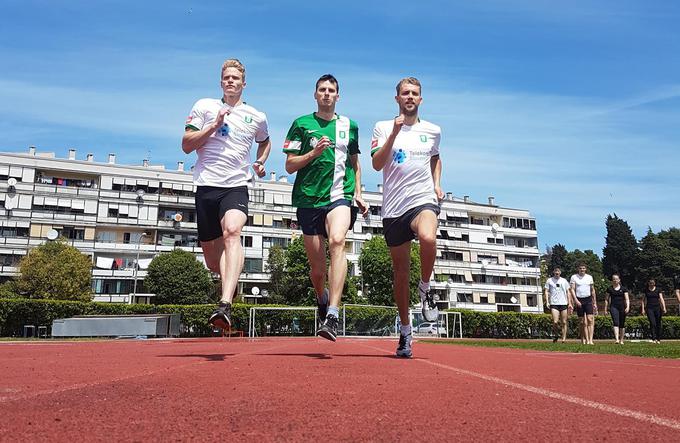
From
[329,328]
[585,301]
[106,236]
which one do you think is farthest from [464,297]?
[329,328]

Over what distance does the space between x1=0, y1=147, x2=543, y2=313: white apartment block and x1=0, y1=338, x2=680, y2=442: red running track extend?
5908cm

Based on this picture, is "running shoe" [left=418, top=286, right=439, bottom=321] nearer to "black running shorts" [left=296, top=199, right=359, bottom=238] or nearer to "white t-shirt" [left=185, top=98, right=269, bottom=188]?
"black running shorts" [left=296, top=199, right=359, bottom=238]

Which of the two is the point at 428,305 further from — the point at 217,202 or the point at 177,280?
the point at 177,280

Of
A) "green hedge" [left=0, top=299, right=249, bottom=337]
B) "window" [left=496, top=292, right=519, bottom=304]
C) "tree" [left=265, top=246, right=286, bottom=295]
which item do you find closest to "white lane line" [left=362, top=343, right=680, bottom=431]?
"green hedge" [left=0, top=299, right=249, bottom=337]

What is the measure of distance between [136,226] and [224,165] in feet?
209

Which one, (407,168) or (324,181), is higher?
(407,168)

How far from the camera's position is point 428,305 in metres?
6.29

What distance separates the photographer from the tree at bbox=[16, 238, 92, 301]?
1874 inches

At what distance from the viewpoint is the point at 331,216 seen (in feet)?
18.8

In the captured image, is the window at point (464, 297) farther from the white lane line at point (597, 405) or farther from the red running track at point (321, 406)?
the white lane line at point (597, 405)

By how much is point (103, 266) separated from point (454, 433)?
65.3 metres

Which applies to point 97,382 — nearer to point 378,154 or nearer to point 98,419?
point 98,419

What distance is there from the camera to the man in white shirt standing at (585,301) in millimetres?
14906

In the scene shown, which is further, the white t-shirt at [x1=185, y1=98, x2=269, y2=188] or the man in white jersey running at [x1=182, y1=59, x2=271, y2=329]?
the white t-shirt at [x1=185, y1=98, x2=269, y2=188]
